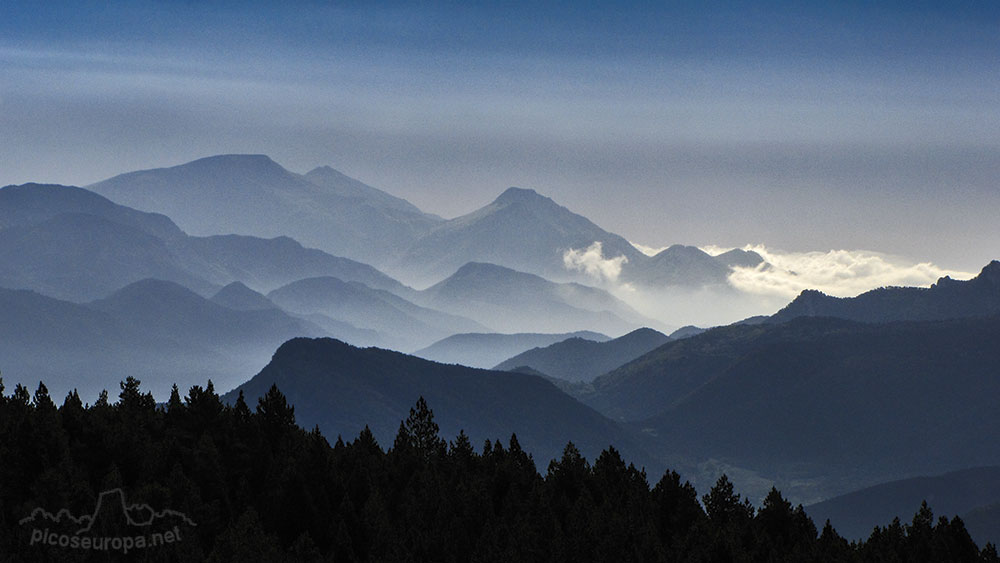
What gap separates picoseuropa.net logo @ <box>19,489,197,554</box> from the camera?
87.6m

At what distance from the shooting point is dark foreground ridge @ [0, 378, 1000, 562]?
4124 inches

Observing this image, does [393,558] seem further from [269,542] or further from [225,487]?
[225,487]

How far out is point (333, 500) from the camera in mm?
129375

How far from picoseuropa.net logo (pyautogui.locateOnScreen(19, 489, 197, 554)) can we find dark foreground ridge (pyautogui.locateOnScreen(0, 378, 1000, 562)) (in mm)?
1381

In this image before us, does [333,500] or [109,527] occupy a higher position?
[333,500]

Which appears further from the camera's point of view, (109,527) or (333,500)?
(333,500)

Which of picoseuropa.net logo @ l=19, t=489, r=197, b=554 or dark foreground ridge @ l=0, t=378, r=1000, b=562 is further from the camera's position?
dark foreground ridge @ l=0, t=378, r=1000, b=562

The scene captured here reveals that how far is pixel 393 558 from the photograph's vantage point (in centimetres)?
9881

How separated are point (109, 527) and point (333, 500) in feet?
126

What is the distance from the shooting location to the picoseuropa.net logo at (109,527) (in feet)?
287

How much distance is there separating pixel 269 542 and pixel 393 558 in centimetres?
1124

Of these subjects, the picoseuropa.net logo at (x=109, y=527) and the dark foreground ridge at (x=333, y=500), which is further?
the dark foreground ridge at (x=333, y=500)

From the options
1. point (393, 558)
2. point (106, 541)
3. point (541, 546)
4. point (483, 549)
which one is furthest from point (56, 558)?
point (541, 546)

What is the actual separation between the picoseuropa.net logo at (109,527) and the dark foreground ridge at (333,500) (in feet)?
4.53
